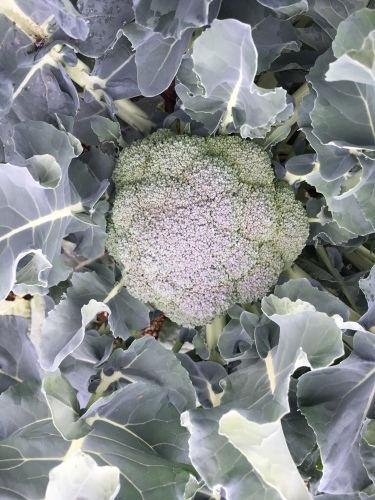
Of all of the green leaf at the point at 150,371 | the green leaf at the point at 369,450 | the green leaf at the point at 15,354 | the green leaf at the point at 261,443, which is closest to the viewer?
the green leaf at the point at 261,443

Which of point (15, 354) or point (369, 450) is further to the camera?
point (15, 354)

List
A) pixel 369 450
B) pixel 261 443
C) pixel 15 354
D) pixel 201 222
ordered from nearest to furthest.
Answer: pixel 261 443 < pixel 369 450 < pixel 201 222 < pixel 15 354

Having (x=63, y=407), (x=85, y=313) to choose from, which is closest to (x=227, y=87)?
(x=85, y=313)

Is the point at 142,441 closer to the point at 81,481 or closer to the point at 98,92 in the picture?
the point at 81,481

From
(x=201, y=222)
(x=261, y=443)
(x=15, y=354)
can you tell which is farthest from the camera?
(x=15, y=354)

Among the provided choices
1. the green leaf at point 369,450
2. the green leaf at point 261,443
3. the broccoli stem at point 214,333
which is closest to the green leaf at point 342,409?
the green leaf at point 369,450

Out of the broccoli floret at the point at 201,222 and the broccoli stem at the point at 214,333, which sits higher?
the broccoli floret at the point at 201,222

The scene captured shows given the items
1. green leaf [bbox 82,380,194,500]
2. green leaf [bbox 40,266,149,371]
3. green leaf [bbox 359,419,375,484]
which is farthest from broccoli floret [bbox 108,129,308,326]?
green leaf [bbox 359,419,375,484]

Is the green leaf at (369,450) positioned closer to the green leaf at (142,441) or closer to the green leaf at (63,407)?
the green leaf at (142,441)

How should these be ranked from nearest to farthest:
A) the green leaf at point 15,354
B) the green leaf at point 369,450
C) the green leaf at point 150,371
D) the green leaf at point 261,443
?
1. the green leaf at point 261,443
2. the green leaf at point 369,450
3. the green leaf at point 150,371
4. the green leaf at point 15,354

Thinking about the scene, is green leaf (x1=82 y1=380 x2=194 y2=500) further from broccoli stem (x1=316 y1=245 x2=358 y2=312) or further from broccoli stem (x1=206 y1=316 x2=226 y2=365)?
broccoli stem (x1=316 y1=245 x2=358 y2=312)
